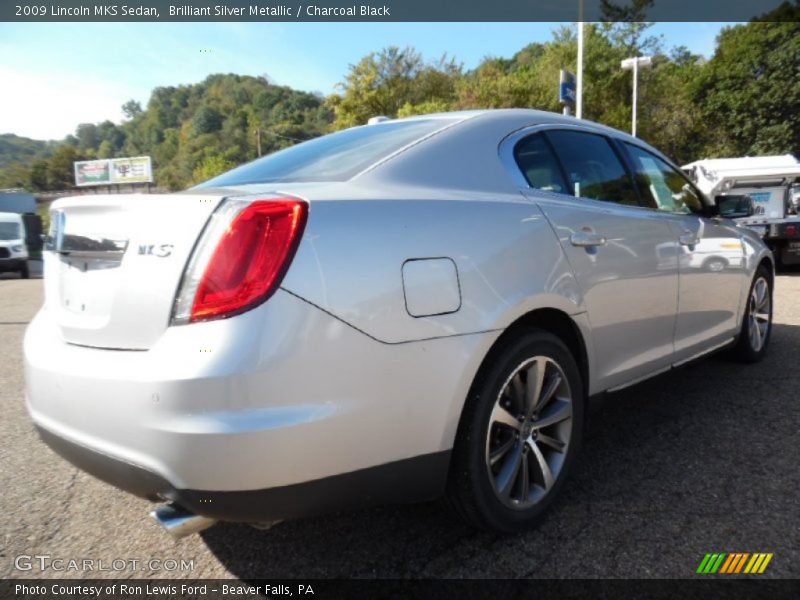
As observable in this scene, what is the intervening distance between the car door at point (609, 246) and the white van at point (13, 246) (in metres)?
19.6

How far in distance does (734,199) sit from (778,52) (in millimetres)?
37761

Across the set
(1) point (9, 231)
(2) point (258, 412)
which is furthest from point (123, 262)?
(1) point (9, 231)

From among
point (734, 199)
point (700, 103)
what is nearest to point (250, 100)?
point (700, 103)

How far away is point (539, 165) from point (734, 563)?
162 centimetres

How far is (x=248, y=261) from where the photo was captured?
1.56 metres

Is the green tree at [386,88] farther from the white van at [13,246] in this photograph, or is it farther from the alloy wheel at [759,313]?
the alloy wheel at [759,313]

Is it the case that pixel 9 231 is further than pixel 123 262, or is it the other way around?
pixel 9 231

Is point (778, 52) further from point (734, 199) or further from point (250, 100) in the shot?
point (250, 100)

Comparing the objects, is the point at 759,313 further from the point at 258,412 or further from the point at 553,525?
the point at 258,412

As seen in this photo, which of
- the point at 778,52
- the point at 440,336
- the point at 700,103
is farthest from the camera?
the point at 700,103

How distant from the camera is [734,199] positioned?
12.4ft

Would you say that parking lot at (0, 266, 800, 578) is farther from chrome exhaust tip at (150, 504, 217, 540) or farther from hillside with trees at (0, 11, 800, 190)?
hillside with trees at (0, 11, 800, 190)

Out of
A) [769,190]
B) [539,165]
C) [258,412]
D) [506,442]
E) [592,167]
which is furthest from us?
[769,190]

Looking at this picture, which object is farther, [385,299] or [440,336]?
Result: [440,336]
